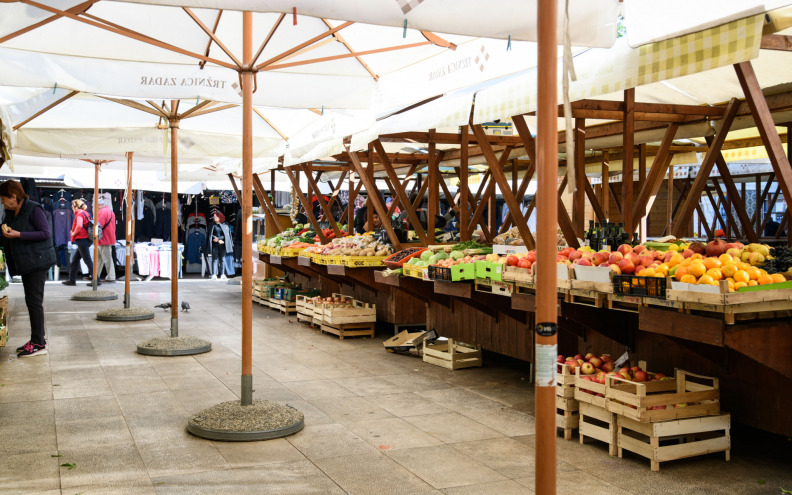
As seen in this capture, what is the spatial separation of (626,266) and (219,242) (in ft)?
55.1

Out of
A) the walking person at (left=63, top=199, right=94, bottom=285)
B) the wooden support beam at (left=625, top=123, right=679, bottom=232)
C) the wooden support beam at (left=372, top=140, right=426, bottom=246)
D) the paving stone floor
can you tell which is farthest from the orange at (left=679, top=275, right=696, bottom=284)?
the walking person at (left=63, top=199, right=94, bottom=285)

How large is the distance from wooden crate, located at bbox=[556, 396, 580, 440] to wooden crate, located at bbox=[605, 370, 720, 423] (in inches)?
15.4

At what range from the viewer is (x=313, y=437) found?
5.12 metres

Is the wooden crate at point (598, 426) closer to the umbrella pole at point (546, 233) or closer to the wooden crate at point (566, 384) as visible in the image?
the wooden crate at point (566, 384)

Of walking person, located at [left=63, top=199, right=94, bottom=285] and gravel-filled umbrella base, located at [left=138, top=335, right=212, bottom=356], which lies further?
walking person, located at [left=63, top=199, right=94, bottom=285]

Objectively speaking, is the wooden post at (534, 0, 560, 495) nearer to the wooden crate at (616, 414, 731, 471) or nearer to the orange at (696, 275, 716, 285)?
the orange at (696, 275, 716, 285)

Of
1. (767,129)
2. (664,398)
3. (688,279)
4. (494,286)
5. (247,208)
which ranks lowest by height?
(664,398)

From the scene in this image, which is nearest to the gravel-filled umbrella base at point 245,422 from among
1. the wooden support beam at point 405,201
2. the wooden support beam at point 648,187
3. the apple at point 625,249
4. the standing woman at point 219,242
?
the apple at point 625,249

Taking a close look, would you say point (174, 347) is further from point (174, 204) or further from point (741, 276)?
point (741, 276)

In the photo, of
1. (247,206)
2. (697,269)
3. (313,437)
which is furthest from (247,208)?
(697,269)

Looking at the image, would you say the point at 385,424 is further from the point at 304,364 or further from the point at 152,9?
the point at 152,9

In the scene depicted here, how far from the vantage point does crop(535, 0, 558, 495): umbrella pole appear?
2516 mm

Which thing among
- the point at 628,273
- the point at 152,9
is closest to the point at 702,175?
the point at 628,273

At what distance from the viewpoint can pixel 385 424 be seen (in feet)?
17.9
